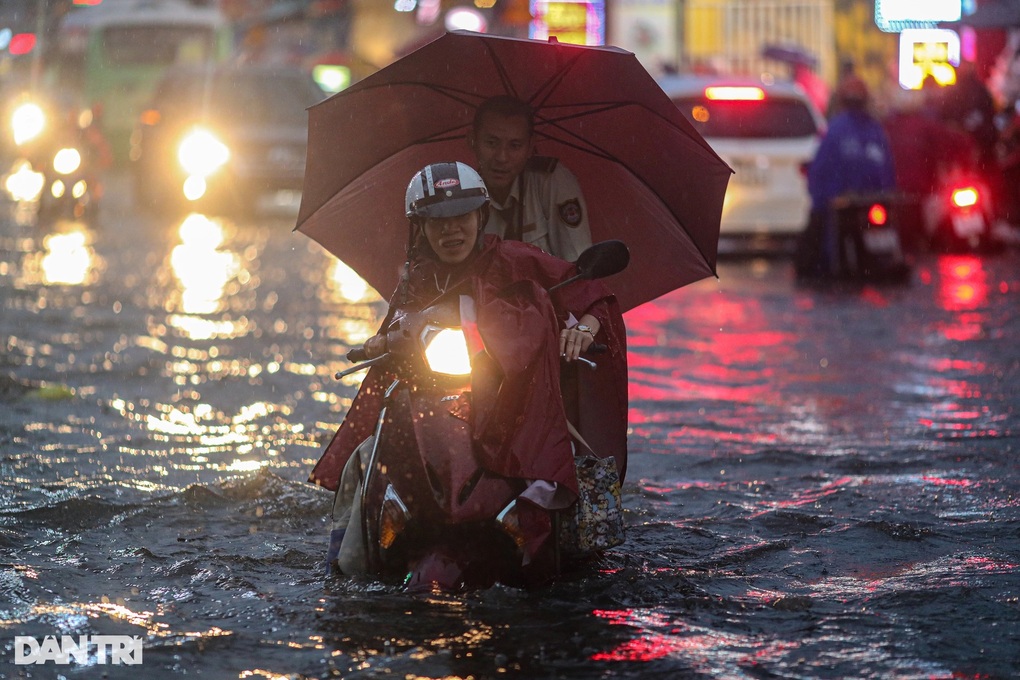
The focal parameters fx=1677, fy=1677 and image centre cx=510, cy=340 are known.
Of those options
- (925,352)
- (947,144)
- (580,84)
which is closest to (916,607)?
(580,84)

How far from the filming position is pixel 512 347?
493 cm

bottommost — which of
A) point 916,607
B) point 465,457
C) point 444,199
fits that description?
point 916,607

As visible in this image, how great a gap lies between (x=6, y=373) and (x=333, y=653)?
5.59 meters

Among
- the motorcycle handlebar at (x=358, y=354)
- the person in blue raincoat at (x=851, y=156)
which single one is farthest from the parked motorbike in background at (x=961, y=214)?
the motorcycle handlebar at (x=358, y=354)

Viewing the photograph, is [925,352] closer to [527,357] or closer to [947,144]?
[527,357]

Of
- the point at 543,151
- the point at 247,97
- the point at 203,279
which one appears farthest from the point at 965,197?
the point at 543,151

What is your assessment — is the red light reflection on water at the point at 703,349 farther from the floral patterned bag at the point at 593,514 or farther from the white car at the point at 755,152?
the floral patterned bag at the point at 593,514

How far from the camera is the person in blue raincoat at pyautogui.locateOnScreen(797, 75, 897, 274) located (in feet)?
48.1

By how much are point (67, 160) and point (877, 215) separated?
1051 centimetres

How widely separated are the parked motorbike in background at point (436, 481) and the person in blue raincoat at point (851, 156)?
1018cm

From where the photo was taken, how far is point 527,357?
494cm

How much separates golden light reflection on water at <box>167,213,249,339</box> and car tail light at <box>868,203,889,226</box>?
5.59m

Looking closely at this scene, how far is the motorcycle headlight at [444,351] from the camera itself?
4887mm

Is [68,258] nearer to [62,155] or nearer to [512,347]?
[62,155]
